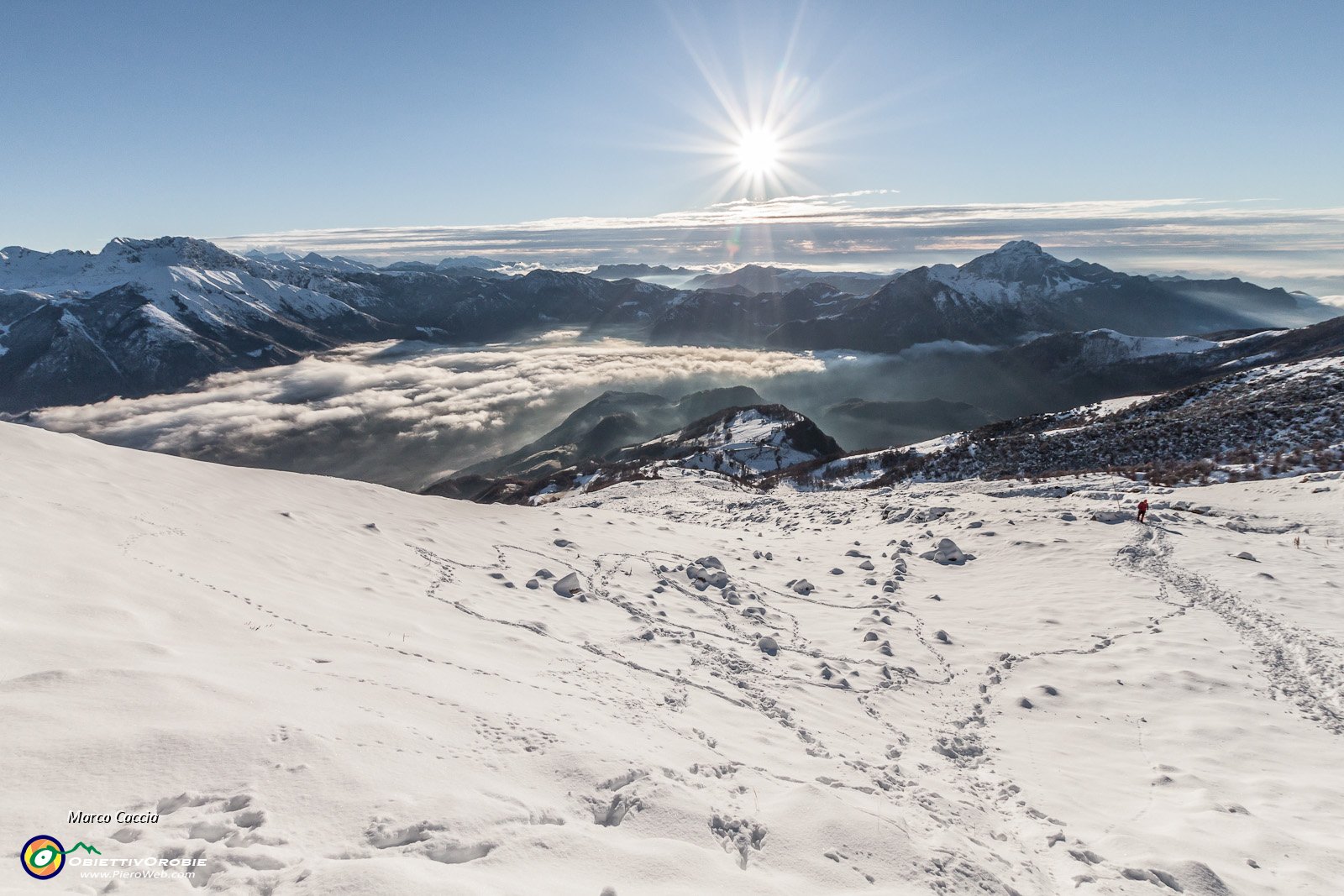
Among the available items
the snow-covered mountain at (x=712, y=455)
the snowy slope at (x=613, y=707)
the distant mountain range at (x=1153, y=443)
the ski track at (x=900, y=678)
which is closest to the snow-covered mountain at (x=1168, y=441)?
the distant mountain range at (x=1153, y=443)

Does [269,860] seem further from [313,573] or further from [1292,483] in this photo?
Result: [1292,483]

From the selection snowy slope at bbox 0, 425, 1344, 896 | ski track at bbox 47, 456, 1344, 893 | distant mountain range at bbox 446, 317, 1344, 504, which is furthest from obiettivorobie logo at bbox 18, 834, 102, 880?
distant mountain range at bbox 446, 317, 1344, 504

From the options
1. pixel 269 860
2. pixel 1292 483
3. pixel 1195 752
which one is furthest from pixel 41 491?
pixel 1292 483

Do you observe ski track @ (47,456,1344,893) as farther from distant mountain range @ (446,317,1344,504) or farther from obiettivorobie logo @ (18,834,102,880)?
distant mountain range @ (446,317,1344,504)

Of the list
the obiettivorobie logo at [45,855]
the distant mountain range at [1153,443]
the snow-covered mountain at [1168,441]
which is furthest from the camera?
the distant mountain range at [1153,443]

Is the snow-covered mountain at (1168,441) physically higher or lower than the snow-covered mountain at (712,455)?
higher

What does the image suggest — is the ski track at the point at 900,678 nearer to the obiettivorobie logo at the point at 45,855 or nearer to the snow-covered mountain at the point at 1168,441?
the obiettivorobie logo at the point at 45,855

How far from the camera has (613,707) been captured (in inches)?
312

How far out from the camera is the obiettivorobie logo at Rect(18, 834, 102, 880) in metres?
3.36

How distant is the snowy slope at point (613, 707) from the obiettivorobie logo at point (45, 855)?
7cm

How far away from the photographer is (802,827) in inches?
226

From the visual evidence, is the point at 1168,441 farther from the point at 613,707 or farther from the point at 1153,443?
the point at 613,707

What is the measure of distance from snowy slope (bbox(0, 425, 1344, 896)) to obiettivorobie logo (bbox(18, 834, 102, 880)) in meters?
0.07

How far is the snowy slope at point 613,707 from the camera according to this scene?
173 inches
